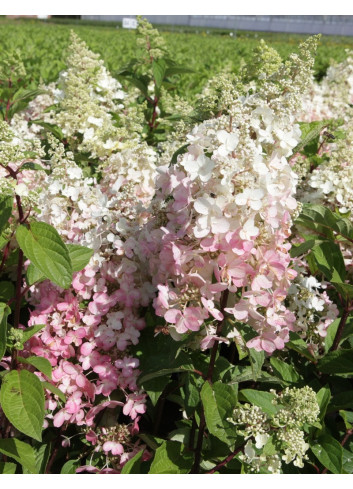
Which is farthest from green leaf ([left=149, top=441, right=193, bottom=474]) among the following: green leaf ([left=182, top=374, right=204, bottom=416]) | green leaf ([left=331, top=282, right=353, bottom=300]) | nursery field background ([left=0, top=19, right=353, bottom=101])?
nursery field background ([left=0, top=19, right=353, bottom=101])

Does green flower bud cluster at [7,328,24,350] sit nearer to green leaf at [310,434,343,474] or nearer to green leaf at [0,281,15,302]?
green leaf at [0,281,15,302]

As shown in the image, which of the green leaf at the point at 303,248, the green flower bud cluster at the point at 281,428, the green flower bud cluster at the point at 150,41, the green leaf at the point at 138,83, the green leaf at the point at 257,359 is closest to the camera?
the green flower bud cluster at the point at 281,428

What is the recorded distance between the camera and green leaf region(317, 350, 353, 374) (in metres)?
1.71

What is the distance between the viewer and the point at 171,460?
1554 mm

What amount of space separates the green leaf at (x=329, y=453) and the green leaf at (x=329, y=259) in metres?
0.55

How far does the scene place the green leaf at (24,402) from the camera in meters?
1.42

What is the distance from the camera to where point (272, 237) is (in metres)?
1.38

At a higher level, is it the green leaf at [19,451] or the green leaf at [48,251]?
the green leaf at [48,251]

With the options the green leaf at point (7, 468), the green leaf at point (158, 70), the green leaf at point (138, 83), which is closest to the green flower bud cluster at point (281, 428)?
the green leaf at point (7, 468)

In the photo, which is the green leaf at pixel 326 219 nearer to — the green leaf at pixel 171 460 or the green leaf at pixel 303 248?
the green leaf at pixel 303 248

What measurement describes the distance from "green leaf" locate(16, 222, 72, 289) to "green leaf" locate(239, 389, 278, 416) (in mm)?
597

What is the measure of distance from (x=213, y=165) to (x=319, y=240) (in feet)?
2.46

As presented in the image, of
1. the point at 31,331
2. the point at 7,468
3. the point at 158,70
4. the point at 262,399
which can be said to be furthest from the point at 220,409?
the point at 158,70

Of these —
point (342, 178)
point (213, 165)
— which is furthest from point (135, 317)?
point (342, 178)
